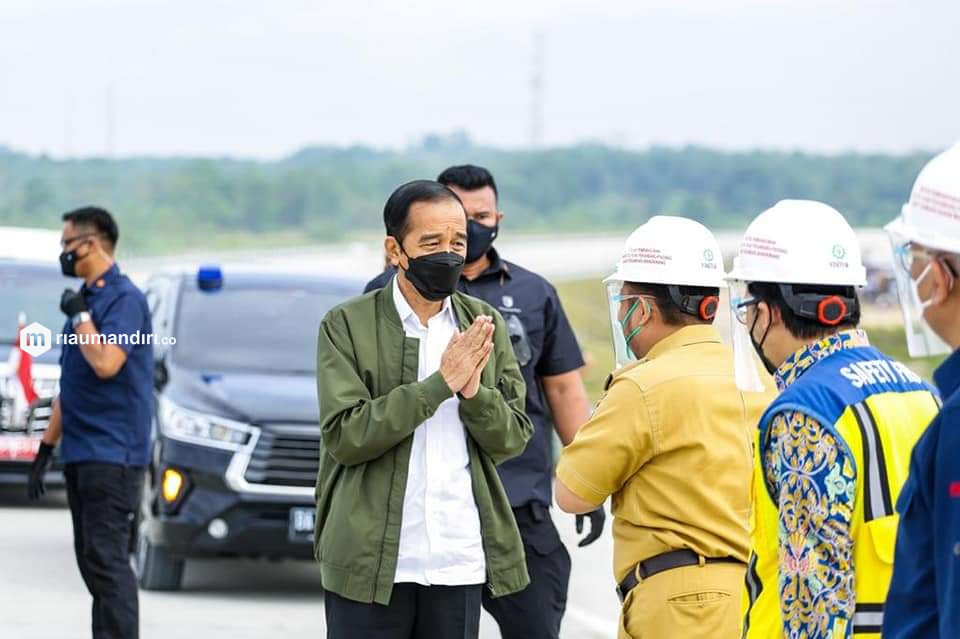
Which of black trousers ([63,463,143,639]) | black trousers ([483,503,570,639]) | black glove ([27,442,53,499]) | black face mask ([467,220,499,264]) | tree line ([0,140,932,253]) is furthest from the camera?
tree line ([0,140,932,253])

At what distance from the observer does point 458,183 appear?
7.02m

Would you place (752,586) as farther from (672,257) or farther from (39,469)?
(39,469)

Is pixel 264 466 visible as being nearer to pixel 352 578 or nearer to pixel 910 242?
pixel 352 578

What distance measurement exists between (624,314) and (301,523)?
5.66 meters

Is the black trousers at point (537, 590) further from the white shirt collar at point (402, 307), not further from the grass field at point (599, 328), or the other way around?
the grass field at point (599, 328)

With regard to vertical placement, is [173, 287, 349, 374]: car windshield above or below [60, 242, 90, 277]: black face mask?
below

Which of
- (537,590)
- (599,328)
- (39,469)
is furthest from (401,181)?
(537,590)

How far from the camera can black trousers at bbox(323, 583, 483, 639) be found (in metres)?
5.01

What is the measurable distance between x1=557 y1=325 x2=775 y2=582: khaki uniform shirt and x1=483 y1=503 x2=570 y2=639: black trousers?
1.54m

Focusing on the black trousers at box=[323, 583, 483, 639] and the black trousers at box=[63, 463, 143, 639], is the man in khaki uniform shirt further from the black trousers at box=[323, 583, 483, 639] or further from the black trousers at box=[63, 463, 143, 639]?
the black trousers at box=[63, 463, 143, 639]

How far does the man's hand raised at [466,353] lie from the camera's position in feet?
16.4

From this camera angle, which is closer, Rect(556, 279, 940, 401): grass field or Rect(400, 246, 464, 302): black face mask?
Rect(400, 246, 464, 302): black face mask

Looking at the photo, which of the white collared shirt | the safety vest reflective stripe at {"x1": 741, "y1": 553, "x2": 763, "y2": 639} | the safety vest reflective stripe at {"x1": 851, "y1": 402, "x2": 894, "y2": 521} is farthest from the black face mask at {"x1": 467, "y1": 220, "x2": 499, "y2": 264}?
the safety vest reflective stripe at {"x1": 851, "y1": 402, "x2": 894, "y2": 521}

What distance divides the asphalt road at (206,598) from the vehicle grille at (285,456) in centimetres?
77
